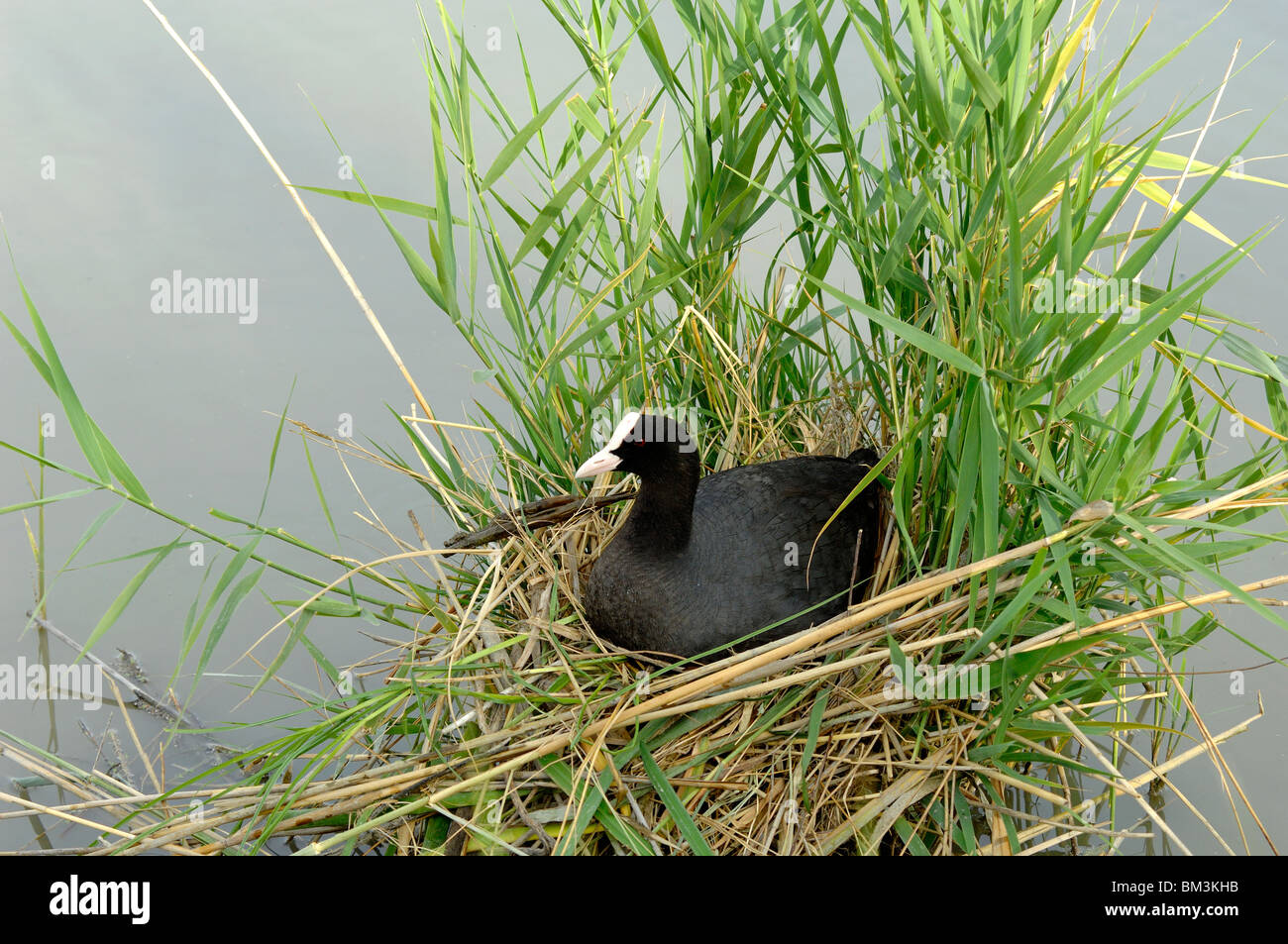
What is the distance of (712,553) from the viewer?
1927 millimetres

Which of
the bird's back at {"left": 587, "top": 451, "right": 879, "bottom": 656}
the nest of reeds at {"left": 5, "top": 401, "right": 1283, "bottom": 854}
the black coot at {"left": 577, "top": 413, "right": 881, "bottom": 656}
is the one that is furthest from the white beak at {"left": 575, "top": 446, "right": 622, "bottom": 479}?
the nest of reeds at {"left": 5, "top": 401, "right": 1283, "bottom": 854}

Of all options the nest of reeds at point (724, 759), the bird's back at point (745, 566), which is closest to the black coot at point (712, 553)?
the bird's back at point (745, 566)

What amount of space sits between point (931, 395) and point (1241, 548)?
530 mm

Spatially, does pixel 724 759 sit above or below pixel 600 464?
below

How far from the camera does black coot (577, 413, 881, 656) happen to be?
5.98ft

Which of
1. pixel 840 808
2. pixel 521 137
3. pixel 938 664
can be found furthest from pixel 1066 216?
pixel 840 808

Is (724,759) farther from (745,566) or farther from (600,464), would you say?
(600,464)

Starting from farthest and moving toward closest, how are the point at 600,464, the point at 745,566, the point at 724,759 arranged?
the point at 745,566, the point at 600,464, the point at 724,759

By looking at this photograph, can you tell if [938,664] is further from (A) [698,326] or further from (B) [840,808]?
(A) [698,326]

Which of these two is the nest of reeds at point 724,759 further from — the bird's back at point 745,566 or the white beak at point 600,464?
the white beak at point 600,464

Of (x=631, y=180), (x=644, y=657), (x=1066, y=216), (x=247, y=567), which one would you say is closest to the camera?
(x=1066, y=216)

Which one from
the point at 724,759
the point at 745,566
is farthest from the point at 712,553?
the point at 724,759

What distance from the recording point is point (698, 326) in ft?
7.51

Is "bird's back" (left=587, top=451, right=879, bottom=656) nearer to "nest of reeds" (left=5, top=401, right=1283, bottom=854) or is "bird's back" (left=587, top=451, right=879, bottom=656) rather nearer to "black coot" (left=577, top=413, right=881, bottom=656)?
"black coot" (left=577, top=413, right=881, bottom=656)
